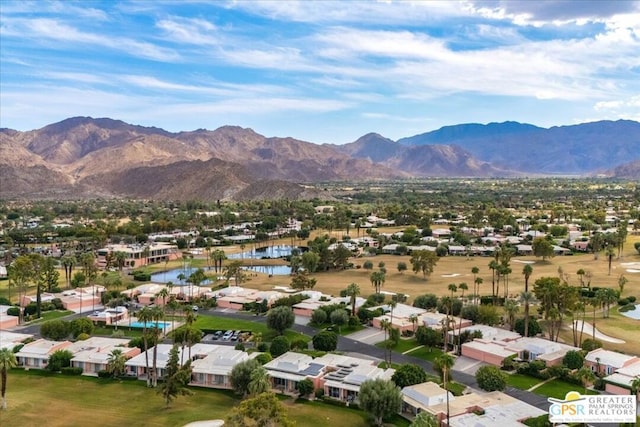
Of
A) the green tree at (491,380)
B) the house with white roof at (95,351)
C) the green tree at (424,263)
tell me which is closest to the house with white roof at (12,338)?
the house with white roof at (95,351)

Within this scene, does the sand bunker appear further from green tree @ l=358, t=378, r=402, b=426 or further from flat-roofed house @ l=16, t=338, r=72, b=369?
flat-roofed house @ l=16, t=338, r=72, b=369

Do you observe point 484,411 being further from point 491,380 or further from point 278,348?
point 278,348

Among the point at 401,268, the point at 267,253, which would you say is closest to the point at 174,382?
the point at 401,268

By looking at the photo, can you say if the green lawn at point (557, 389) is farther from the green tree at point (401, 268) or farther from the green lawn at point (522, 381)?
the green tree at point (401, 268)

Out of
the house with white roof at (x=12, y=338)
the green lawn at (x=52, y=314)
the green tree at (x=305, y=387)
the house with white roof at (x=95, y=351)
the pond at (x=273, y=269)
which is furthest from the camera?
the pond at (x=273, y=269)

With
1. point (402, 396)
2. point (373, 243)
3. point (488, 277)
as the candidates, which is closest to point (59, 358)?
point (402, 396)
